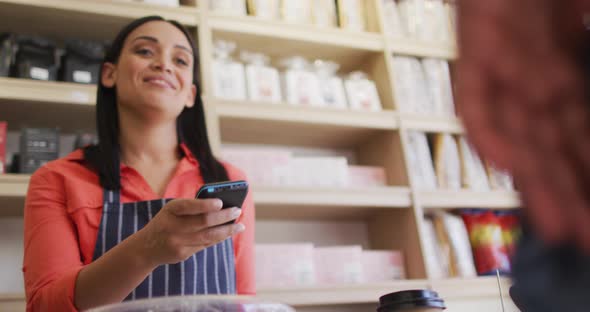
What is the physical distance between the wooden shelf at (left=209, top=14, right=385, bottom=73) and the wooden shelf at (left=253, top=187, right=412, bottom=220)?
635 millimetres

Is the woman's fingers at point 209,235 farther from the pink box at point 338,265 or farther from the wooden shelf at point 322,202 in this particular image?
the pink box at point 338,265

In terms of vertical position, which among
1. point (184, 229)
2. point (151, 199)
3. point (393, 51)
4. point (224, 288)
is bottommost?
point (224, 288)

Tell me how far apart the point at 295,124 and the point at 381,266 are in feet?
2.05

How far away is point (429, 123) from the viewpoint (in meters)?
2.32

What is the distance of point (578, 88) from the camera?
0.65ft

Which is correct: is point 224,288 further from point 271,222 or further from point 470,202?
point 470,202

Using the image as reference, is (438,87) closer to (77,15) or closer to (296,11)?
(296,11)

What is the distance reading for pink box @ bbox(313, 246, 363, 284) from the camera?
1999 mm

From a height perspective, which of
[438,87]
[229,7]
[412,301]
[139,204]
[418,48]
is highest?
[229,7]

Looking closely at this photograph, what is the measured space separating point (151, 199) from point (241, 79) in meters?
0.89

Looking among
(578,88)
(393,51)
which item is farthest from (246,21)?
(578,88)

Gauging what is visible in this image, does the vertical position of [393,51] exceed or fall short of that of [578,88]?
it exceeds it

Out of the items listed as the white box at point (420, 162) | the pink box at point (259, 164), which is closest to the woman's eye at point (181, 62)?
the pink box at point (259, 164)

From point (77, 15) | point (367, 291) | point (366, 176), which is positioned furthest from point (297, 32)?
point (367, 291)
